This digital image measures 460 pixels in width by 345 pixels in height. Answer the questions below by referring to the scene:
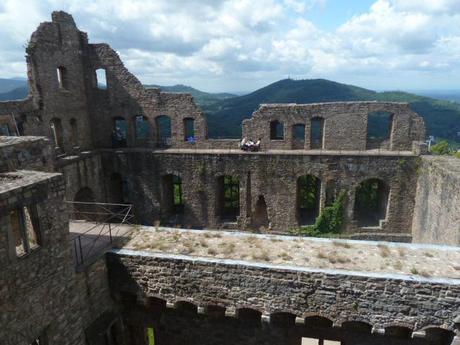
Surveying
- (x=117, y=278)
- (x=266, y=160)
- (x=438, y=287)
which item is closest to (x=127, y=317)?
(x=117, y=278)

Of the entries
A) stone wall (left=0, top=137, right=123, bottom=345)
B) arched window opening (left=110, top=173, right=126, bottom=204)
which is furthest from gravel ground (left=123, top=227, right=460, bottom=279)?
arched window opening (left=110, top=173, right=126, bottom=204)

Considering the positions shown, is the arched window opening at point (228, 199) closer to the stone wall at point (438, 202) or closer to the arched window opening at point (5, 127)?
the stone wall at point (438, 202)

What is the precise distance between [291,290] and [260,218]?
919cm

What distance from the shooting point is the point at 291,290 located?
7.69 m

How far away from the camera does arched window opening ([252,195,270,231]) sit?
54.9 ft

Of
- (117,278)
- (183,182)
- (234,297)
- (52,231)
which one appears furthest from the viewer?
Result: (183,182)

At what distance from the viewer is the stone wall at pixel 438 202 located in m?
11.7

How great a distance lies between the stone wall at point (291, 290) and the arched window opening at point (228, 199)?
8.88 m

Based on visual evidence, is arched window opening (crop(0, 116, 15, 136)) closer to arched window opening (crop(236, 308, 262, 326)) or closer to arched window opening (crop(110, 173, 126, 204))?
arched window opening (crop(110, 173, 126, 204))

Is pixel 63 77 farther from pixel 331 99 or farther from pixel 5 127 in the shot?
pixel 331 99

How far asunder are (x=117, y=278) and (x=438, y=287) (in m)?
7.28

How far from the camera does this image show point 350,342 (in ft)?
27.3

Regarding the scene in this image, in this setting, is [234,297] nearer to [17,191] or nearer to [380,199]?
[17,191]

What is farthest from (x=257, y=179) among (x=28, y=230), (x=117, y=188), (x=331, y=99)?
(x=331, y=99)
